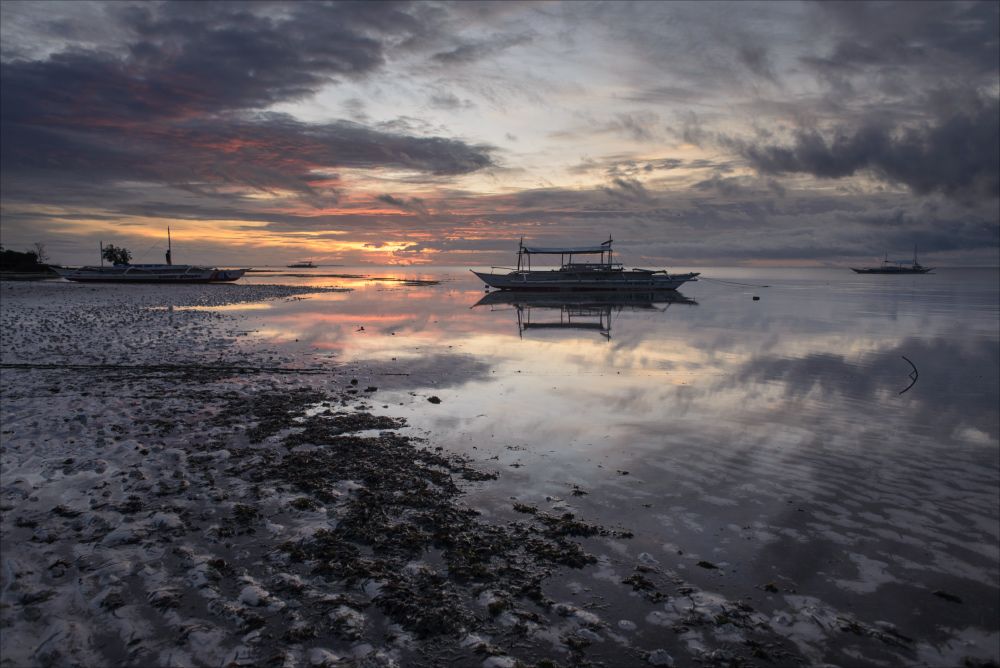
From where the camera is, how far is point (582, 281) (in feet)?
257

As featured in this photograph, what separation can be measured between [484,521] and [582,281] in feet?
236

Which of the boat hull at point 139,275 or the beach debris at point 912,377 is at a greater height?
the boat hull at point 139,275

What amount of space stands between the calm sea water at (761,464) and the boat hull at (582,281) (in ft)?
166

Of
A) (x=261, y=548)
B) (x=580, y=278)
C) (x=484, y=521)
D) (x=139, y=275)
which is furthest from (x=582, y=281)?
(x=261, y=548)

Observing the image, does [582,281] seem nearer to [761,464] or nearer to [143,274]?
[761,464]

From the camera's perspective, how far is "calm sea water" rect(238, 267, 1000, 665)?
628cm

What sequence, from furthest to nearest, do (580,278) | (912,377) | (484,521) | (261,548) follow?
(580,278) < (912,377) < (484,521) < (261,548)

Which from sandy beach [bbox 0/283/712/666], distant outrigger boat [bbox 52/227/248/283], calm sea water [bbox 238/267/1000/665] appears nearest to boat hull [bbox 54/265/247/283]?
distant outrigger boat [bbox 52/227/248/283]

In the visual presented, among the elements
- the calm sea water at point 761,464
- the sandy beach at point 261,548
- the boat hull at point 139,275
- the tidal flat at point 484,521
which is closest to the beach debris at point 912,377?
the calm sea water at point 761,464

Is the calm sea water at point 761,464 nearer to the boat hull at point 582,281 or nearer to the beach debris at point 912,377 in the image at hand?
the beach debris at point 912,377

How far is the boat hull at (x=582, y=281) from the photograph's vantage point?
77.7 meters

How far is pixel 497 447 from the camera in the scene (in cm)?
1131

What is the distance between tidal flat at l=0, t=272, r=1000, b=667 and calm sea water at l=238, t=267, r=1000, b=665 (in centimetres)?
6

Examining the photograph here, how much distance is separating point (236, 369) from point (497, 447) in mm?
11332
